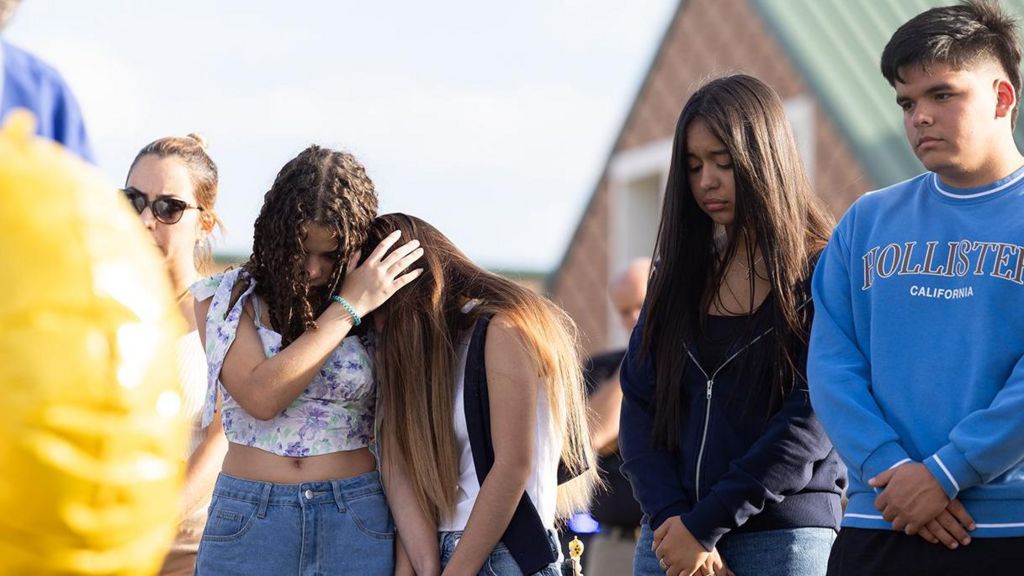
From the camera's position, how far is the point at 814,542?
3.04m

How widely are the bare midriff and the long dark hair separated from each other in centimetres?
75

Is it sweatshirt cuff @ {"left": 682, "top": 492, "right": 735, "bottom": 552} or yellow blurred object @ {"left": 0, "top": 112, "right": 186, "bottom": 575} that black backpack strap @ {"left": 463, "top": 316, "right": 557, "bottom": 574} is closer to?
sweatshirt cuff @ {"left": 682, "top": 492, "right": 735, "bottom": 552}

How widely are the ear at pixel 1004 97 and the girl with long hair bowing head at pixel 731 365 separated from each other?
56 cm

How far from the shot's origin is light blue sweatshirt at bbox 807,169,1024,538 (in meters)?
2.61

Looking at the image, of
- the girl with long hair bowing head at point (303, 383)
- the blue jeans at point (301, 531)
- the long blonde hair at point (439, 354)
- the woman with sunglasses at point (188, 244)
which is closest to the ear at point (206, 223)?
the woman with sunglasses at point (188, 244)

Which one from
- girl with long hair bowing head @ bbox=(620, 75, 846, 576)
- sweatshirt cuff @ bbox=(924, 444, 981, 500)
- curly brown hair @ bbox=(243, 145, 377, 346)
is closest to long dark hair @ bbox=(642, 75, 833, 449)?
girl with long hair bowing head @ bbox=(620, 75, 846, 576)

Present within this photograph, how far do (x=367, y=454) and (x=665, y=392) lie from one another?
2.49 ft

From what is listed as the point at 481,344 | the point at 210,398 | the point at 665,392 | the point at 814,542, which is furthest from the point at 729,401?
the point at 210,398

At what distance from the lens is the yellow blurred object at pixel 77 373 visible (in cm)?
80

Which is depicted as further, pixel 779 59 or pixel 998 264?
pixel 779 59

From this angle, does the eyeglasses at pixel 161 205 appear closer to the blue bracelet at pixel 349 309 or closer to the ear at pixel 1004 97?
the blue bracelet at pixel 349 309

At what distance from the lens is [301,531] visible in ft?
10.1

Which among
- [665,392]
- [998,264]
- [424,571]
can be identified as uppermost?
[998,264]

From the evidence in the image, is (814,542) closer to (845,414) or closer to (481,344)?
(845,414)
